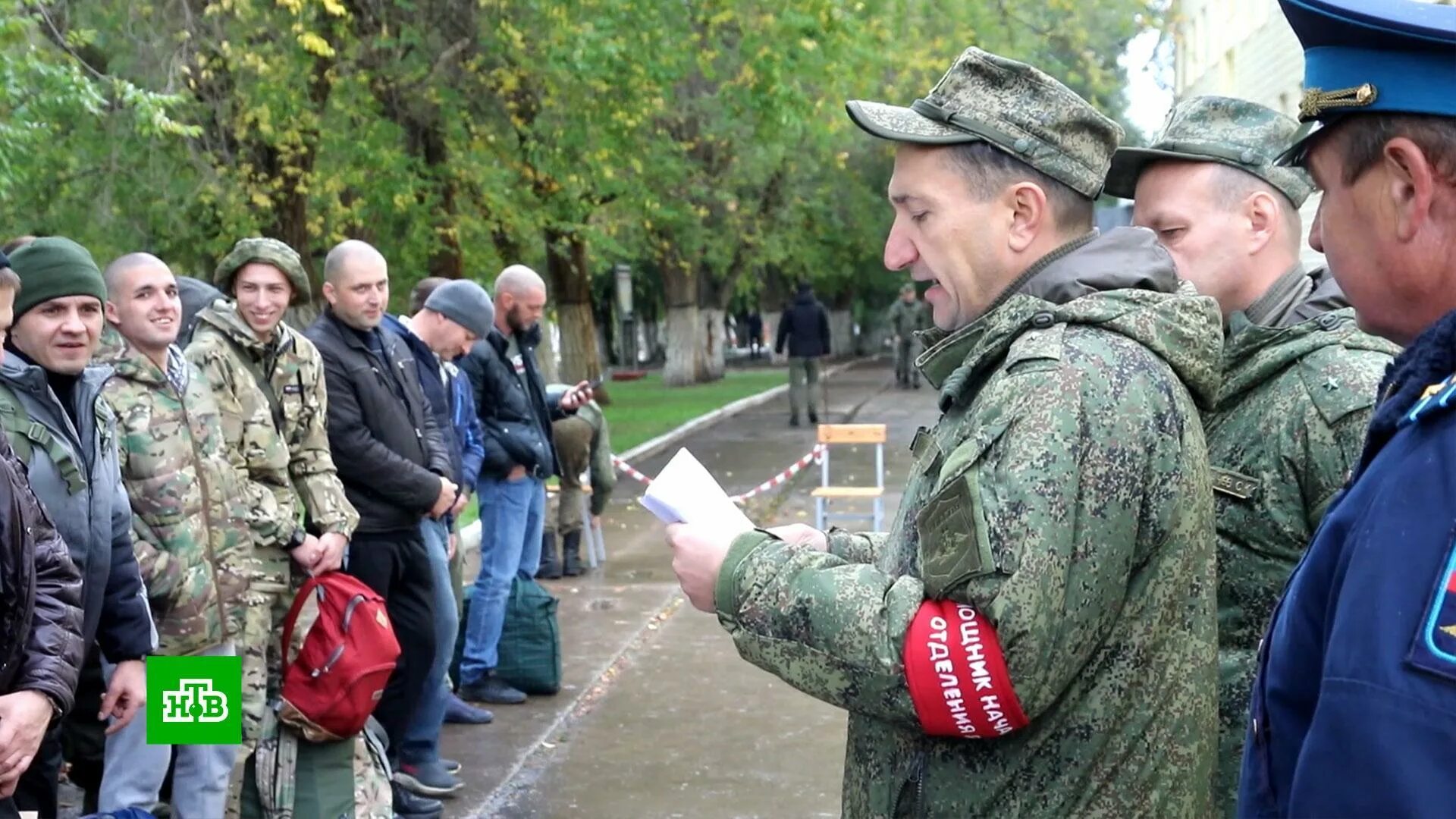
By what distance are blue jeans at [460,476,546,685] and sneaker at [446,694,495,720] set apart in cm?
35

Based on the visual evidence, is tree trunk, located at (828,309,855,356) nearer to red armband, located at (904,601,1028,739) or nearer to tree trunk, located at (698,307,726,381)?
tree trunk, located at (698,307,726,381)

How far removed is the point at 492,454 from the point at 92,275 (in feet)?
11.3

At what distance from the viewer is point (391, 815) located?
201 inches

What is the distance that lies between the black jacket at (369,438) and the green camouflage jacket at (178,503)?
99 cm

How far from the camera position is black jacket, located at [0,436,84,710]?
307 cm

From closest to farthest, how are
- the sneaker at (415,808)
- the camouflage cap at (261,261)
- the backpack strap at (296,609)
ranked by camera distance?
the backpack strap at (296,609) → the camouflage cap at (261,261) → the sneaker at (415,808)

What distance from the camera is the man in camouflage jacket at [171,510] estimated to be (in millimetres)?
4473

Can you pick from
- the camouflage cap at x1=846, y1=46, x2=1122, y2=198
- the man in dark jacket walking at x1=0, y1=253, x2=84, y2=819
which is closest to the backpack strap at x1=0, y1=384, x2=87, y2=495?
the man in dark jacket walking at x1=0, y1=253, x2=84, y2=819

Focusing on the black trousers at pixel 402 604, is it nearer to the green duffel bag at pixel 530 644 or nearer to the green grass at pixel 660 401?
the green duffel bag at pixel 530 644

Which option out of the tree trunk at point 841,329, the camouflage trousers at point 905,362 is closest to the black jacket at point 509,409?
the camouflage trousers at point 905,362

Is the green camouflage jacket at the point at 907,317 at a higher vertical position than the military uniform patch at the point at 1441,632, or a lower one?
lower

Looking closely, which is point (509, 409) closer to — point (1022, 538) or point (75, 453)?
point (75, 453)

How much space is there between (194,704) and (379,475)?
1438 millimetres

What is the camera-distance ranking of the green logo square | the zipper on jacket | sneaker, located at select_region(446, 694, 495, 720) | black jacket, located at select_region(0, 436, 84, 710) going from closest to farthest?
black jacket, located at select_region(0, 436, 84, 710)
the green logo square
the zipper on jacket
sneaker, located at select_region(446, 694, 495, 720)
